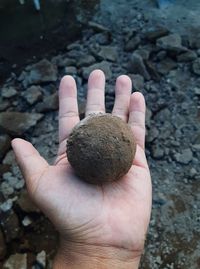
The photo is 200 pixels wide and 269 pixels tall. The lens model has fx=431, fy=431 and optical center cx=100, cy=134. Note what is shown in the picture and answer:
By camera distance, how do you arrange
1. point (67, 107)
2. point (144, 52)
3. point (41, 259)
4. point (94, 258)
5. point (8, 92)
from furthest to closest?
point (144, 52), point (8, 92), point (41, 259), point (67, 107), point (94, 258)

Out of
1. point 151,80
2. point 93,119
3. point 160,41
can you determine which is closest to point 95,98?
point 93,119

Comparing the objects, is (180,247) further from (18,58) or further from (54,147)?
(18,58)

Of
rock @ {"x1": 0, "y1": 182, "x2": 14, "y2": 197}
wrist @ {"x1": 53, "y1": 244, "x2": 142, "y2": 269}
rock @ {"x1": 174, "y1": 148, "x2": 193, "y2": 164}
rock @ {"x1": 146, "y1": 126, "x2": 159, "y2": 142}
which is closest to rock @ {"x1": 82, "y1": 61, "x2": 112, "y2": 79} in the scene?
→ rock @ {"x1": 146, "y1": 126, "x2": 159, "y2": 142}

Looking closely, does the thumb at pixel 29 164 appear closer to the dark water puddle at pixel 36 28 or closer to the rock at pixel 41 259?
the rock at pixel 41 259

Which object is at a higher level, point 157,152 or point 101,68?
point 101,68

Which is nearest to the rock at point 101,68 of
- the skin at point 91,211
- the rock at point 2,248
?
the rock at point 2,248

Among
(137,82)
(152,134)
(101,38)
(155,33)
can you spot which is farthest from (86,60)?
(152,134)

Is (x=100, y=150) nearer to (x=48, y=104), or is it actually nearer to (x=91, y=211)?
(x=91, y=211)
